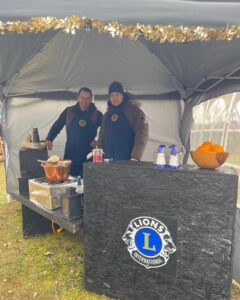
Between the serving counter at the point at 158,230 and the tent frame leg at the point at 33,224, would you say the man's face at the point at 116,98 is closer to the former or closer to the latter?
the serving counter at the point at 158,230

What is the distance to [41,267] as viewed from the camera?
11.2 feet

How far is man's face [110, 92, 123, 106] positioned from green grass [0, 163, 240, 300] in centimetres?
217

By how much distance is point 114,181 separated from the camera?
8.50ft

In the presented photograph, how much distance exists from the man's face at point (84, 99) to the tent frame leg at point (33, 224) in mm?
1830

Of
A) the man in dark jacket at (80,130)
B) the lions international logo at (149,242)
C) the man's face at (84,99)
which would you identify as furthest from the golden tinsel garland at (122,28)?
the man in dark jacket at (80,130)

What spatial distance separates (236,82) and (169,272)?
2.71m

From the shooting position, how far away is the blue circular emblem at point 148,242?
2.46m

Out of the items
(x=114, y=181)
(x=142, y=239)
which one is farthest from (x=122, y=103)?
(x=142, y=239)

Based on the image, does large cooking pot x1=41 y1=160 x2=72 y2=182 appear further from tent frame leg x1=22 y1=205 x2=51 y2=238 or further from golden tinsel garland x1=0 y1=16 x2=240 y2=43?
golden tinsel garland x1=0 y1=16 x2=240 y2=43

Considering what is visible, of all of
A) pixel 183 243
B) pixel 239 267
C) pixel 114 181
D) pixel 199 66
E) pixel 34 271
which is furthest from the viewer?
pixel 199 66

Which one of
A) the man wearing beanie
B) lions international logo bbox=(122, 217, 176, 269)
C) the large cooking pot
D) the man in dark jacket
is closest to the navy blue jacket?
the man wearing beanie

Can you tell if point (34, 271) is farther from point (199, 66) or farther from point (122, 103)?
point (199, 66)

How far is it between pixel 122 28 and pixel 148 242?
1898mm

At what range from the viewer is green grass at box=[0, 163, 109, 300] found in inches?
115
